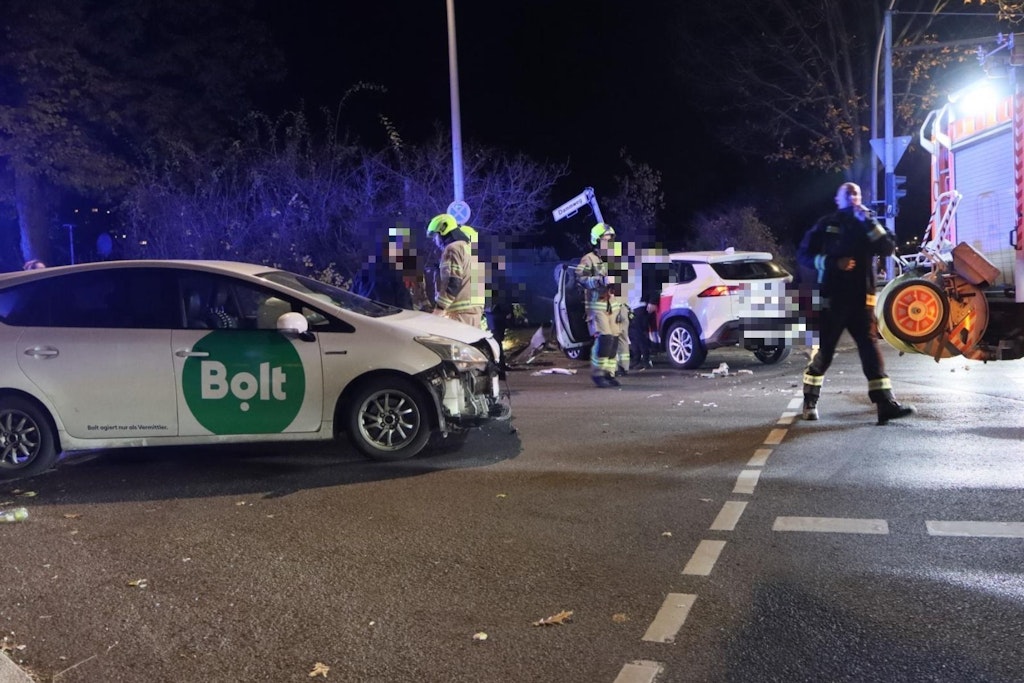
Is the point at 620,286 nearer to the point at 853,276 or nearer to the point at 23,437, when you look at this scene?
the point at 853,276

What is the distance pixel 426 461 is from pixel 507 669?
3628 mm

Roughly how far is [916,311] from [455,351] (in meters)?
4.82

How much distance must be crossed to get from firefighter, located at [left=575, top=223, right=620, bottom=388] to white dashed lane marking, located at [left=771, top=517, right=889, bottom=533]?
609cm

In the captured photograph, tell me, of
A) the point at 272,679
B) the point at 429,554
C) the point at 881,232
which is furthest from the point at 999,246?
the point at 272,679

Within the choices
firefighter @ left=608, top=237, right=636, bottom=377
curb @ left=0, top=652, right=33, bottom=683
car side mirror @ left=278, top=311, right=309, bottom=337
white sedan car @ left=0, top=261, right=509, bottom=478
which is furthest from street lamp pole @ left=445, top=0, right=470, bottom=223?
curb @ left=0, top=652, right=33, bottom=683

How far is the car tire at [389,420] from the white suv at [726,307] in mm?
6566

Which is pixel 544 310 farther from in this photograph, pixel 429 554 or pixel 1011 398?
pixel 429 554

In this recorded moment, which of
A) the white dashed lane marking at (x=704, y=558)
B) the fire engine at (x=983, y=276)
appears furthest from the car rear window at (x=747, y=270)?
the white dashed lane marking at (x=704, y=558)

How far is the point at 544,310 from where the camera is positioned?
19.7 metres

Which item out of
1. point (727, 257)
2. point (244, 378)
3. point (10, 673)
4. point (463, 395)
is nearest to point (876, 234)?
point (463, 395)

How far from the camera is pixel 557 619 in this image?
4121mm

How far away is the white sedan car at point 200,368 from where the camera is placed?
6.86 meters

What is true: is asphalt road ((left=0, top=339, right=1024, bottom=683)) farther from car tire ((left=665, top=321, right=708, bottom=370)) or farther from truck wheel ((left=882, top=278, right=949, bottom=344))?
car tire ((left=665, top=321, right=708, bottom=370))

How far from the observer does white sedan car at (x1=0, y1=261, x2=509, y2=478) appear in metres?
6.86
